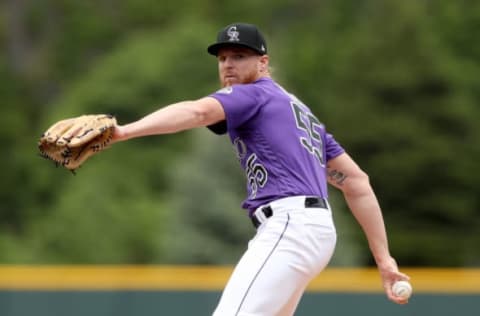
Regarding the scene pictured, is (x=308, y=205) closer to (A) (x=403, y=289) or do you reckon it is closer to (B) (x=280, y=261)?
(B) (x=280, y=261)

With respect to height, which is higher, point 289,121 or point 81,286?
point 289,121

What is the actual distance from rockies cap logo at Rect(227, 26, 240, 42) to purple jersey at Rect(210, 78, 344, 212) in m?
0.23

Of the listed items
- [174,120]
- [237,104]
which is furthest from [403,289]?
[174,120]

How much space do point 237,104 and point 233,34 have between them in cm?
43

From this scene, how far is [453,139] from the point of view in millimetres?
31875

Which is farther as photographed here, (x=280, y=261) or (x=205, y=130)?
(x=205, y=130)

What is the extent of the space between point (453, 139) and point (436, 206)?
2443 mm

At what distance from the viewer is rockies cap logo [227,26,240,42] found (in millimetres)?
5648

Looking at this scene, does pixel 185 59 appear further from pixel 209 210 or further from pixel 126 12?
pixel 209 210

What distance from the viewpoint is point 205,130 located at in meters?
22.5

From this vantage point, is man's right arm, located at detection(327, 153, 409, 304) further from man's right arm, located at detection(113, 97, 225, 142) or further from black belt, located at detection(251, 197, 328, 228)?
man's right arm, located at detection(113, 97, 225, 142)

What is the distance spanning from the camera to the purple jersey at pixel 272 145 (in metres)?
5.52

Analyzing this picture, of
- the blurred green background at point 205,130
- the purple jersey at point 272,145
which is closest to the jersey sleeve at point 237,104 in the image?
the purple jersey at point 272,145

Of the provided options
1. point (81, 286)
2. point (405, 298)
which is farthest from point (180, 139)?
point (405, 298)
